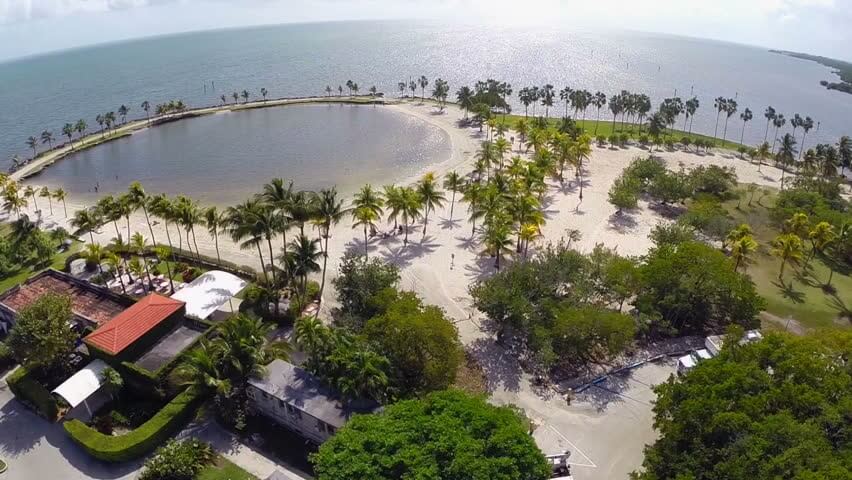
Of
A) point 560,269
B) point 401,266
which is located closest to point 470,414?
point 560,269

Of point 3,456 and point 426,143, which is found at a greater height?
point 426,143

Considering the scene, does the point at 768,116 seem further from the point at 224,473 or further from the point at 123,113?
the point at 123,113

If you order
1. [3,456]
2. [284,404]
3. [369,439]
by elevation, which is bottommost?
[3,456]

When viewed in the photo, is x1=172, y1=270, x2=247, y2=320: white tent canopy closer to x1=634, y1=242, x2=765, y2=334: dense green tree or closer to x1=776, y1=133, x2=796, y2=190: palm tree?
x1=634, y1=242, x2=765, y2=334: dense green tree

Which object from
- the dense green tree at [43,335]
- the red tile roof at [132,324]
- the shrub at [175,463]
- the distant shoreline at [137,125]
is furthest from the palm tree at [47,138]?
the shrub at [175,463]

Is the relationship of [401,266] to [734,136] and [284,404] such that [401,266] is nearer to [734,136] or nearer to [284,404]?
[284,404]

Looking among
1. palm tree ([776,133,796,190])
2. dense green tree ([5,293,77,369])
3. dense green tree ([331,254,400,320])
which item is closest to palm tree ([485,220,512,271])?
dense green tree ([331,254,400,320])

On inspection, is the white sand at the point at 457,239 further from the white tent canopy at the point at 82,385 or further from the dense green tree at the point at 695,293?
the white tent canopy at the point at 82,385

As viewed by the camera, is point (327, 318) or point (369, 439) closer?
point (369, 439)
